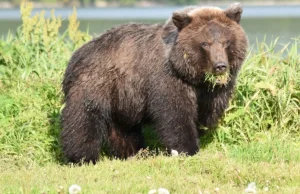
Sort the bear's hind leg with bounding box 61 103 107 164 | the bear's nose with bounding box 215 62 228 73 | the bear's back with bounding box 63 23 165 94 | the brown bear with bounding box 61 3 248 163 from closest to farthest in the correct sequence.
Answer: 1. the bear's nose with bounding box 215 62 228 73
2. the brown bear with bounding box 61 3 248 163
3. the bear's back with bounding box 63 23 165 94
4. the bear's hind leg with bounding box 61 103 107 164

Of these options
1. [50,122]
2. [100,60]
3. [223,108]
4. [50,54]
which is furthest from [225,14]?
[50,54]

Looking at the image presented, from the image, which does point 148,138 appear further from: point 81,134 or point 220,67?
point 220,67

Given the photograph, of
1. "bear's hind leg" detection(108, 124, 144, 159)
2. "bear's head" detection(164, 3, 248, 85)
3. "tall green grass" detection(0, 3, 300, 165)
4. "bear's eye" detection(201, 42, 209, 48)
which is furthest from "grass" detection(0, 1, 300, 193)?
"bear's eye" detection(201, 42, 209, 48)

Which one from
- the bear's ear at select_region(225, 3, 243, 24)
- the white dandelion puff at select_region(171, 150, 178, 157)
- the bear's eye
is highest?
the bear's ear at select_region(225, 3, 243, 24)

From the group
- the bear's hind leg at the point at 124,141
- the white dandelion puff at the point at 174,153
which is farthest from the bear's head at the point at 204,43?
the bear's hind leg at the point at 124,141

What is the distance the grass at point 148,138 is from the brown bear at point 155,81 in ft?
1.15

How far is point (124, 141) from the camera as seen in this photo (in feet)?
26.4

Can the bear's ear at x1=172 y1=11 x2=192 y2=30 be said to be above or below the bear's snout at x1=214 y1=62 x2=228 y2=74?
above

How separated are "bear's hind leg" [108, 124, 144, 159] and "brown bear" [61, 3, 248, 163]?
0.01 m

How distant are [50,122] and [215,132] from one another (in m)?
2.16

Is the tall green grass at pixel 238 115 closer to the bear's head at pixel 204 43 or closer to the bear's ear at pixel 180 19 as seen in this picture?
the bear's head at pixel 204 43

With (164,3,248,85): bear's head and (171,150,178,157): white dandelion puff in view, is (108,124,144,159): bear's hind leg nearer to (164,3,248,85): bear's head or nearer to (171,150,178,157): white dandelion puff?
(171,150,178,157): white dandelion puff

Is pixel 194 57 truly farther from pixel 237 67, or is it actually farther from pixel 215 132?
pixel 215 132

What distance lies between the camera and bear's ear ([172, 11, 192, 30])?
6.90m
